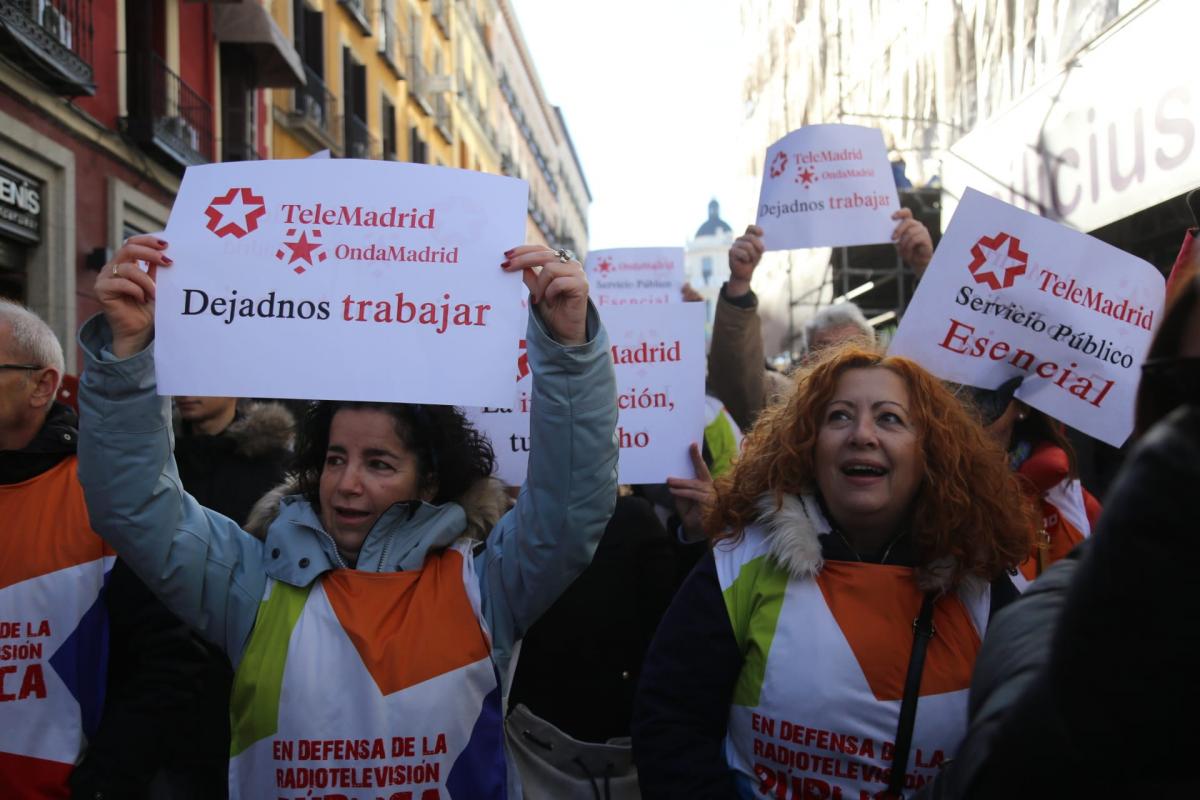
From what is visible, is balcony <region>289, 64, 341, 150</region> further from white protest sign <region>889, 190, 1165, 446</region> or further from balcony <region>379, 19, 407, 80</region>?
white protest sign <region>889, 190, 1165, 446</region>

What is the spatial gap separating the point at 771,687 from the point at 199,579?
3.63 ft

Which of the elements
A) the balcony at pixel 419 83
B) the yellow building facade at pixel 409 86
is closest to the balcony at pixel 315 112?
the yellow building facade at pixel 409 86

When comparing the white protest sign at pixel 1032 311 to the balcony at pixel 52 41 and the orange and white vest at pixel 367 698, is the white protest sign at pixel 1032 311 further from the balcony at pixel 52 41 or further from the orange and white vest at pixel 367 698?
the balcony at pixel 52 41

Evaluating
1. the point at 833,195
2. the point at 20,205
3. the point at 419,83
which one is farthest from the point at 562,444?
the point at 419,83

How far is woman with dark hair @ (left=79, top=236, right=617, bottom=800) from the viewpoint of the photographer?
1.85 metres

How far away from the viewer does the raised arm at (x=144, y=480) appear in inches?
72.1

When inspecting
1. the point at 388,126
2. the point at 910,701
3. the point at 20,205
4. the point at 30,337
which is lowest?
the point at 910,701

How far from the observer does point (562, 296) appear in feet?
6.26

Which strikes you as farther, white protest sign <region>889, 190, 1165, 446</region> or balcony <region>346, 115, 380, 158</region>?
balcony <region>346, 115, 380, 158</region>

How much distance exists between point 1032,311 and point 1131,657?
2.23m

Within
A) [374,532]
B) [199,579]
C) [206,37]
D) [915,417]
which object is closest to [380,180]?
[374,532]

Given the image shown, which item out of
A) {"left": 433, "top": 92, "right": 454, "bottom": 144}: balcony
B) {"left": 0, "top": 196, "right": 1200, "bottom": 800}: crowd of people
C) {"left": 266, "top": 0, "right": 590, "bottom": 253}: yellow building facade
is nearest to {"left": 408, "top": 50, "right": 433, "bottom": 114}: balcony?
{"left": 266, "top": 0, "right": 590, "bottom": 253}: yellow building facade

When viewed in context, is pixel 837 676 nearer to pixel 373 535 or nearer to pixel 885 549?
pixel 885 549

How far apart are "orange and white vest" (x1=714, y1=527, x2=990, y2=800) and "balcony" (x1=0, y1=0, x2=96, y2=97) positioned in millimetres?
8502
